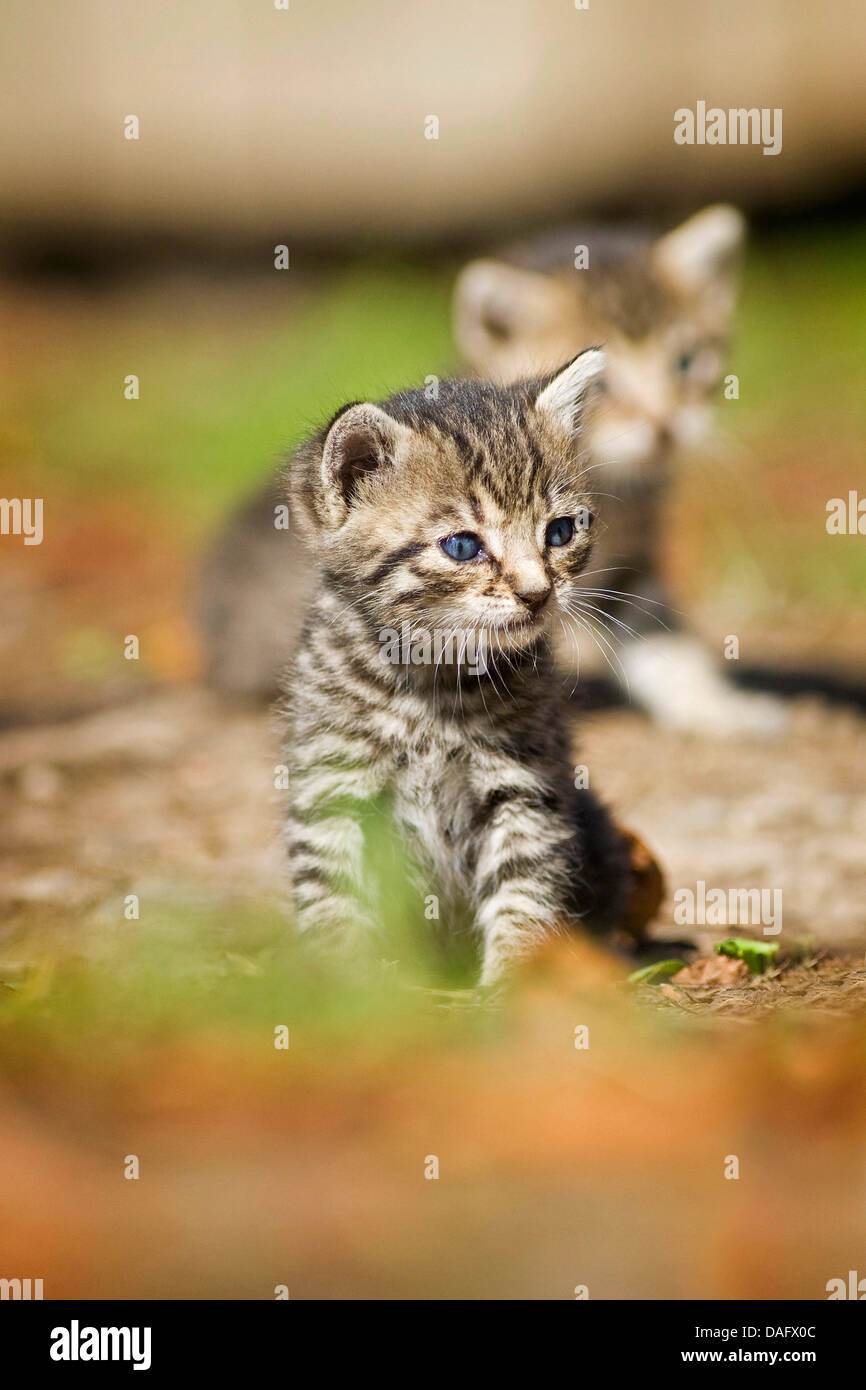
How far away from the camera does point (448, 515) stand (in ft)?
10.9

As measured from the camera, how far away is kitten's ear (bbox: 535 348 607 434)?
3598mm

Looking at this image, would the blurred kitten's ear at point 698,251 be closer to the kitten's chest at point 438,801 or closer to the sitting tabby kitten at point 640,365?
the sitting tabby kitten at point 640,365

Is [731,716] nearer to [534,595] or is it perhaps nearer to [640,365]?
[640,365]

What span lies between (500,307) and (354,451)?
309 centimetres

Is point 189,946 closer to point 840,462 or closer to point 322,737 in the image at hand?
point 322,737

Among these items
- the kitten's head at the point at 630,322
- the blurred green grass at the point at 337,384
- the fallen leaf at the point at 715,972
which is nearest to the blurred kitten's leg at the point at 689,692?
the kitten's head at the point at 630,322

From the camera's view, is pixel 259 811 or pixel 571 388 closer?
pixel 571 388

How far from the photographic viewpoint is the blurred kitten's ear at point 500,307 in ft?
20.2

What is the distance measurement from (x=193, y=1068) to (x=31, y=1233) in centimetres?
34

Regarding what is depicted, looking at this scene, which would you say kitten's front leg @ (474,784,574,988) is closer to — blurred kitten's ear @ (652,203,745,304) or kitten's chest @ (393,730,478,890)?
kitten's chest @ (393,730,478,890)

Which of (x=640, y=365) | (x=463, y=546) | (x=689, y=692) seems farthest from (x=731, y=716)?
(x=463, y=546)

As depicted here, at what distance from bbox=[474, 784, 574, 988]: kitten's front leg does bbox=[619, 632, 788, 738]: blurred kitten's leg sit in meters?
2.63

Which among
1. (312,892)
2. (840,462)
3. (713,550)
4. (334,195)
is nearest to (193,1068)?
(312,892)

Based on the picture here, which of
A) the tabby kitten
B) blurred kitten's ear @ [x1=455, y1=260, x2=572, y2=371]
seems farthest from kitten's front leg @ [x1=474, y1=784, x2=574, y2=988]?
blurred kitten's ear @ [x1=455, y1=260, x2=572, y2=371]
